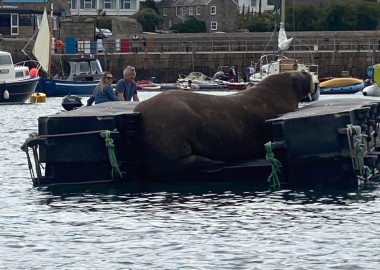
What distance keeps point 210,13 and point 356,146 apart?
10144 centimetres

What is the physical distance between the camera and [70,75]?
72.9 meters

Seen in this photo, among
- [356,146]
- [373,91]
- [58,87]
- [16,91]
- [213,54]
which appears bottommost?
[58,87]

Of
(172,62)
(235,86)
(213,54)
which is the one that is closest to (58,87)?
(235,86)

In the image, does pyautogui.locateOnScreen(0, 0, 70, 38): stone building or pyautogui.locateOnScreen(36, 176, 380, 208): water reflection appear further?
pyautogui.locateOnScreen(0, 0, 70, 38): stone building

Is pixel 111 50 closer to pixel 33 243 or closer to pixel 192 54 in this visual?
pixel 192 54

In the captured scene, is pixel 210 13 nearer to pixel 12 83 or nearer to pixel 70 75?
pixel 70 75

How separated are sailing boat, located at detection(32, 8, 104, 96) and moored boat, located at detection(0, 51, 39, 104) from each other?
801cm

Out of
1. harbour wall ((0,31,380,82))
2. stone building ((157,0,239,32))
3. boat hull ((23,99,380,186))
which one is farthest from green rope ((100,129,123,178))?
stone building ((157,0,239,32))

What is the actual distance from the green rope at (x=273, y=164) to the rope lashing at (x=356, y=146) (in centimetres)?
119

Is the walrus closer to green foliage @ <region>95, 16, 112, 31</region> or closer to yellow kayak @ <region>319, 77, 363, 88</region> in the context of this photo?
yellow kayak @ <region>319, 77, 363, 88</region>

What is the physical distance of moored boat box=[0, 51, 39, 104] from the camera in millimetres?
57031

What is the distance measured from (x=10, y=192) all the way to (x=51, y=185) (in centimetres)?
74

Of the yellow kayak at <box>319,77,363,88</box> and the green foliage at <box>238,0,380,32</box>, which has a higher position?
the green foliage at <box>238,0,380,32</box>

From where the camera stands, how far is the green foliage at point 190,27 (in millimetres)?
115812
